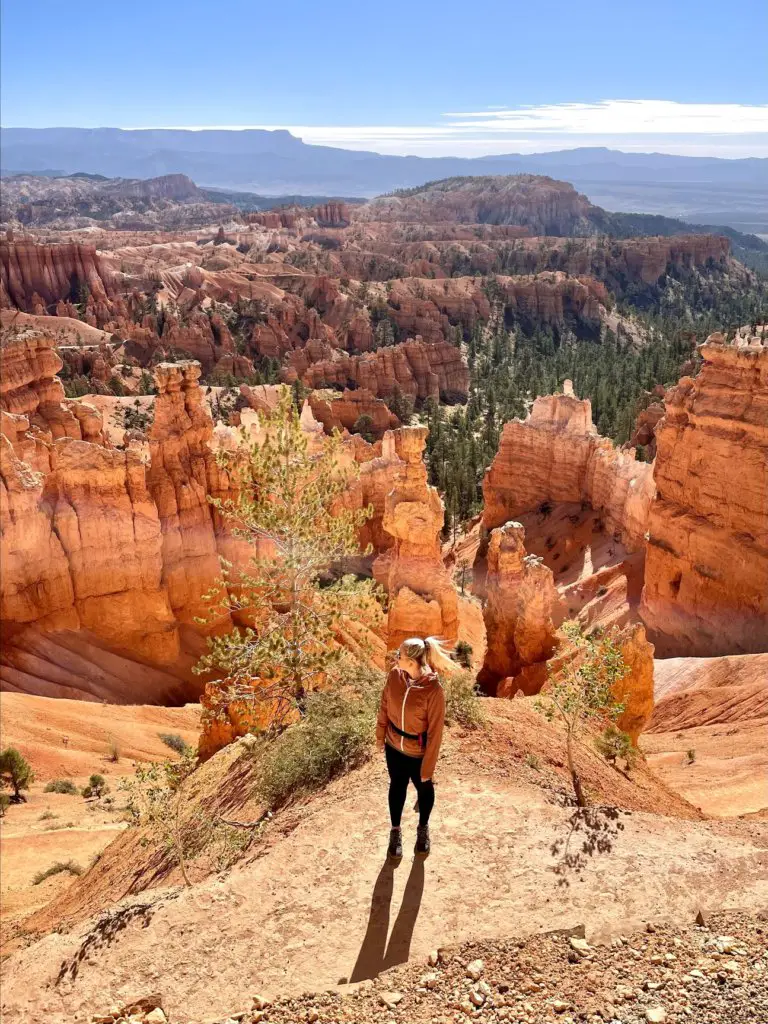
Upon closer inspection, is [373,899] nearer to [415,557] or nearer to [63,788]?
[63,788]

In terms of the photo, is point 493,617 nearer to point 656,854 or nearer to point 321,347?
point 656,854

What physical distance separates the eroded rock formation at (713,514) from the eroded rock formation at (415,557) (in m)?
9.33

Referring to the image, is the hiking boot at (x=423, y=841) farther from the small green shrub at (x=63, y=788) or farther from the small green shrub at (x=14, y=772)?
the small green shrub at (x=14, y=772)

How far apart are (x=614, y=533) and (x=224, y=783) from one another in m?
24.9

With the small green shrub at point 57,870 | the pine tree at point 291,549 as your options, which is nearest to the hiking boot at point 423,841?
the pine tree at point 291,549

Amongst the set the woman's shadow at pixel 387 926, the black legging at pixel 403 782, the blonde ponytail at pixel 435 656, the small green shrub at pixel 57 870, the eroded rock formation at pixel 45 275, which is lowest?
the small green shrub at pixel 57 870

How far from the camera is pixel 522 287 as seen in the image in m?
113

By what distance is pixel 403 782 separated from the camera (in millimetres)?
7711

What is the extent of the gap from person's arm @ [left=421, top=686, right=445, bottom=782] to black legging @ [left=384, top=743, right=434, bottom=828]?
167mm

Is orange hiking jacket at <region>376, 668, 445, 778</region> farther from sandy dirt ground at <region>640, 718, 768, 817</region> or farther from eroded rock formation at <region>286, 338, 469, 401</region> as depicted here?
eroded rock formation at <region>286, 338, 469, 401</region>

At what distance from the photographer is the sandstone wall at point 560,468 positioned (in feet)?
107

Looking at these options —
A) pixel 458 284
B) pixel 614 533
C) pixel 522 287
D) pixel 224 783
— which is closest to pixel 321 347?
pixel 458 284

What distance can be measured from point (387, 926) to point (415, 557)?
1407cm

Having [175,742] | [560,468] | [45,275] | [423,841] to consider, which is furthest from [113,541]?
[45,275]
